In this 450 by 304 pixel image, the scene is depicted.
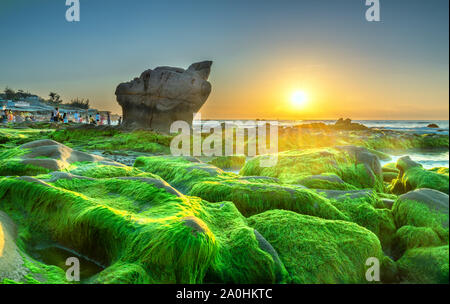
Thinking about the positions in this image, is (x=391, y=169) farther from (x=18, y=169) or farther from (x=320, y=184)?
(x=18, y=169)

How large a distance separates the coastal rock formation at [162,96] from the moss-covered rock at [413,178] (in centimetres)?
1373

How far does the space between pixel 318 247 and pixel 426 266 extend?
41.7 inches

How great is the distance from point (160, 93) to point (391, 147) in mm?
17387

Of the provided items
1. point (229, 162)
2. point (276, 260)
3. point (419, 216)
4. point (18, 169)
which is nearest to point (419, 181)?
point (419, 216)

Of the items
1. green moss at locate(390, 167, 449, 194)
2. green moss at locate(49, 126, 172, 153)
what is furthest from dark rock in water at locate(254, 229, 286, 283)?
green moss at locate(49, 126, 172, 153)

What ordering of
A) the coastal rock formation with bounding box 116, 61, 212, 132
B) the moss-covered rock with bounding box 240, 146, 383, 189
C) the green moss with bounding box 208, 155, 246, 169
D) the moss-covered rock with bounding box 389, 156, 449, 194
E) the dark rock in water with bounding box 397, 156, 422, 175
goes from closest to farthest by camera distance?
the moss-covered rock with bounding box 389, 156, 449, 194 < the dark rock in water with bounding box 397, 156, 422, 175 < the moss-covered rock with bounding box 240, 146, 383, 189 < the green moss with bounding box 208, 155, 246, 169 < the coastal rock formation with bounding box 116, 61, 212, 132

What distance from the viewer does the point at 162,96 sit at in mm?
21953

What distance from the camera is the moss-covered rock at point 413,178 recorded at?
4.18 metres

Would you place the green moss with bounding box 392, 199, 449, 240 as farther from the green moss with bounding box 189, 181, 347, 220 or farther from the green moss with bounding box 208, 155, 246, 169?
the green moss with bounding box 208, 155, 246, 169

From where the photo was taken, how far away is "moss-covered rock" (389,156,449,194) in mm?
4177

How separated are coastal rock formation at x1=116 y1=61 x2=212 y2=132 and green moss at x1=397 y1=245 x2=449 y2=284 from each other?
49.4 ft

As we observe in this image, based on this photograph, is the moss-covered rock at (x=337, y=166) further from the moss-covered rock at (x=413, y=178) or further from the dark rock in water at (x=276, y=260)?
the dark rock in water at (x=276, y=260)
